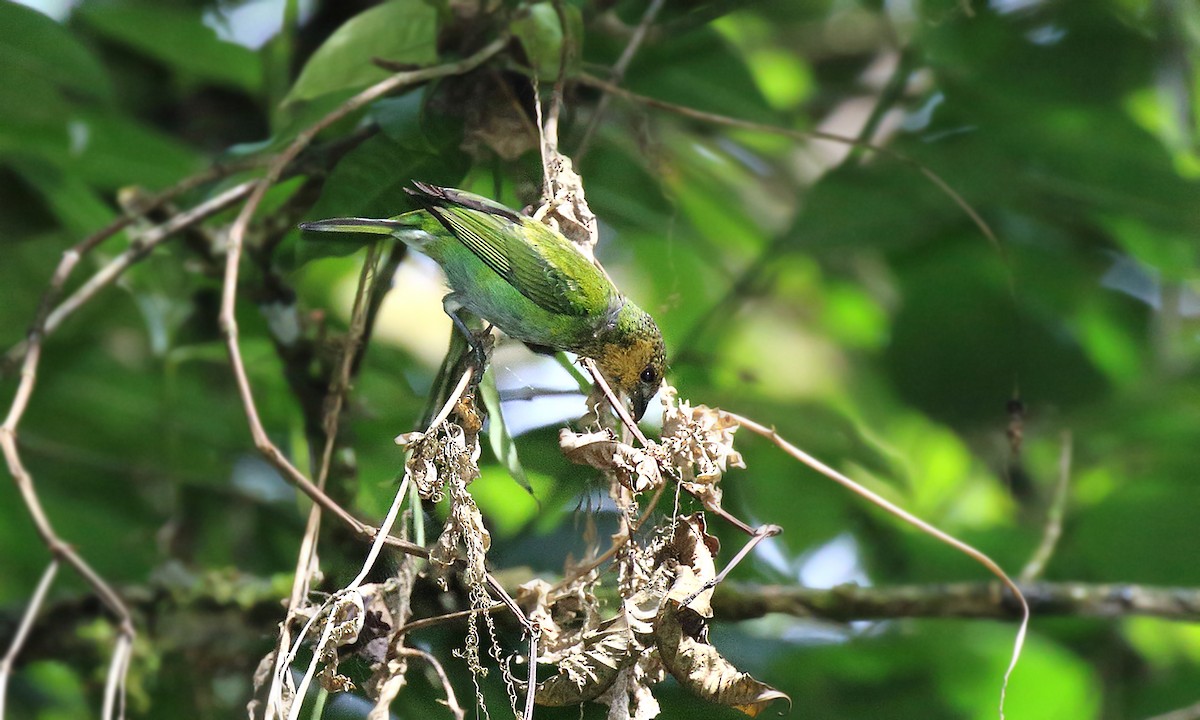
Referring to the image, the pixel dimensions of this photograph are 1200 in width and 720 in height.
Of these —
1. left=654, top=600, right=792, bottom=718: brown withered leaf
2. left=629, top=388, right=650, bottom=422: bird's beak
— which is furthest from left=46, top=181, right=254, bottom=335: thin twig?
left=654, top=600, right=792, bottom=718: brown withered leaf

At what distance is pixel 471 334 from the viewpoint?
190cm

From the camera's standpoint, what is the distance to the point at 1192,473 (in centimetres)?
316

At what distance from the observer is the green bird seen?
2031 mm

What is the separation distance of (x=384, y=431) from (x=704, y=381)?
0.70 metres

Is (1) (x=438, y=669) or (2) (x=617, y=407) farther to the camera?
(2) (x=617, y=407)

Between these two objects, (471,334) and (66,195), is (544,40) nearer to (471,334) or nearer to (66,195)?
(471,334)

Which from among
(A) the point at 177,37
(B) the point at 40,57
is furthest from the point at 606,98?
(A) the point at 177,37

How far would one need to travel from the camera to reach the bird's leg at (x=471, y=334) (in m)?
1.76

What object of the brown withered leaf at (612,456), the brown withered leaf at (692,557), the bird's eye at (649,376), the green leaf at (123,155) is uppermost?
the green leaf at (123,155)

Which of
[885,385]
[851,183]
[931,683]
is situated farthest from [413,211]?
[885,385]

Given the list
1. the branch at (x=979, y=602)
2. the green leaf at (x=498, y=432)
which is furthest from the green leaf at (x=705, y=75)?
the green leaf at (x=498, y=432)

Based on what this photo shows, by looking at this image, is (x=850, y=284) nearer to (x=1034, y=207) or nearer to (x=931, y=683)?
(x=1034, y=207)

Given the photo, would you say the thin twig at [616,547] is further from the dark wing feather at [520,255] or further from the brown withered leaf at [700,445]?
the dark wing feather at [520,255]

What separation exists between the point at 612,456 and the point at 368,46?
1.23 m
